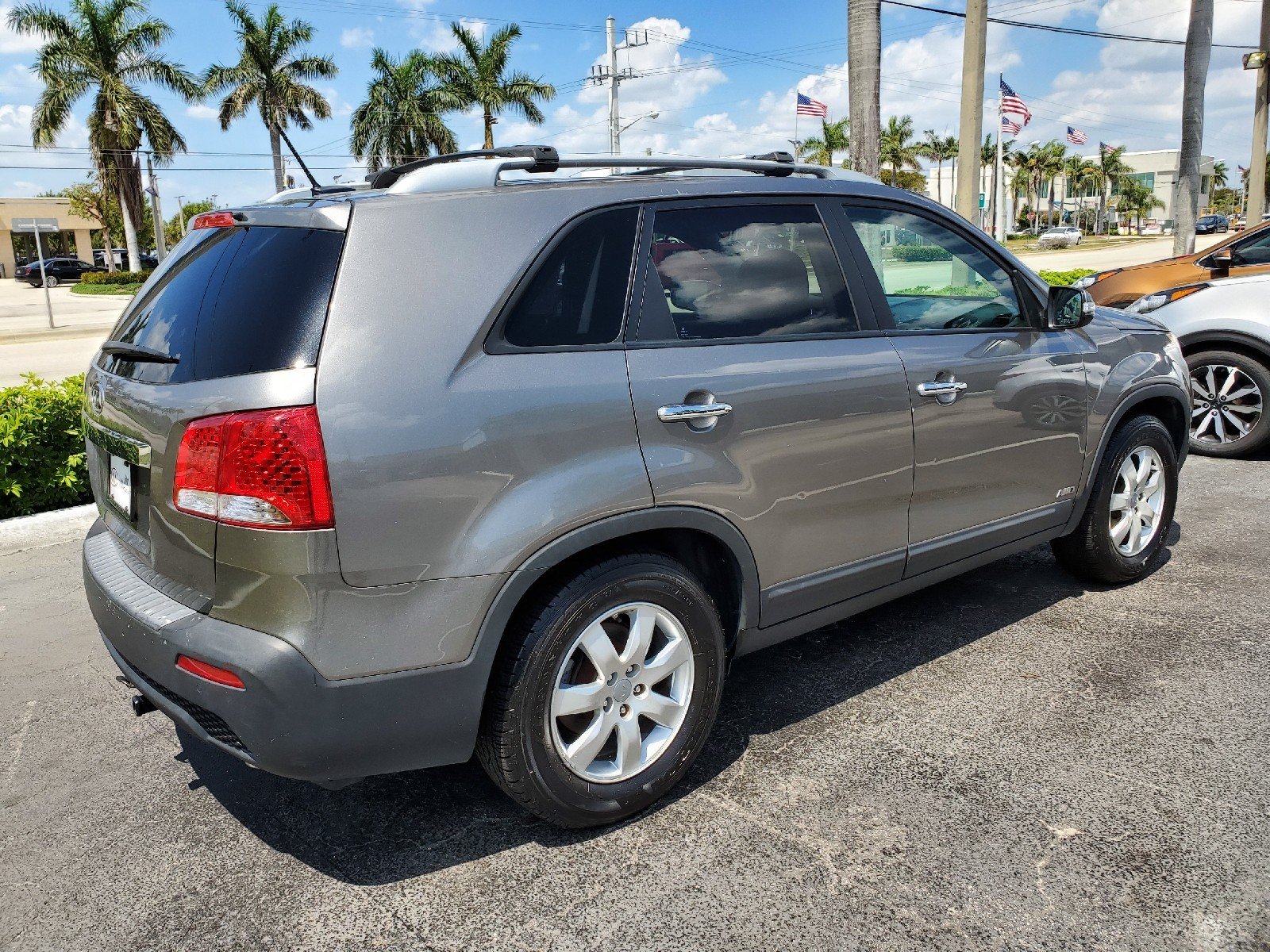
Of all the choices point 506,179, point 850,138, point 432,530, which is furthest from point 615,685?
point 850,138

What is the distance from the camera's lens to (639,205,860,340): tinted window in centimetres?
286

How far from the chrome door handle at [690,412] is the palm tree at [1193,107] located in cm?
1678

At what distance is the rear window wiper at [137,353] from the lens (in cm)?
255

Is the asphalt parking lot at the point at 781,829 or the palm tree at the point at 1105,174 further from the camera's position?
the palm tree at the point at 1105,174

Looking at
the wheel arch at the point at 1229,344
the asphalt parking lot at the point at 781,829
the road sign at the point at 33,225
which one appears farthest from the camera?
the road sign at the point at 33,225

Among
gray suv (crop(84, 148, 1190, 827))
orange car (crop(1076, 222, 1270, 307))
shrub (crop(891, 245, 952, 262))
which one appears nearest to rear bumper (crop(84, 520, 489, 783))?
gray suv (crop(84, 148, 1190, 827))

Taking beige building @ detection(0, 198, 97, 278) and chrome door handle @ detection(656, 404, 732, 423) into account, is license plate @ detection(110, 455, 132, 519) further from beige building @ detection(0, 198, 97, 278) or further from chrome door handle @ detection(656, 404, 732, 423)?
beige building @ detection(0, 198, 97, 278)

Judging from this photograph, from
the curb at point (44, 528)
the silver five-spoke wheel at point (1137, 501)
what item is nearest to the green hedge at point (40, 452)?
the curb at point (44, 528)

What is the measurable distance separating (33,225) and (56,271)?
128 ft

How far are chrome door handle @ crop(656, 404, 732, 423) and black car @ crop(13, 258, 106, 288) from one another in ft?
194

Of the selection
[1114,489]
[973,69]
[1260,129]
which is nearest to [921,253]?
[1114,489]

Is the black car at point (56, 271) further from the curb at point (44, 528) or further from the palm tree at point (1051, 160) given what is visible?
the palm tree at point (1051, 160)

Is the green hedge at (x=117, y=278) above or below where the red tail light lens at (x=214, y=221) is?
above

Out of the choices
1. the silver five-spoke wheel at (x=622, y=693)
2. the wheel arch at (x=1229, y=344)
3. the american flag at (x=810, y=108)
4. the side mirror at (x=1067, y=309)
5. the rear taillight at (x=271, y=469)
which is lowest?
the silver five-spoke wheel at (x=622, y=693)
